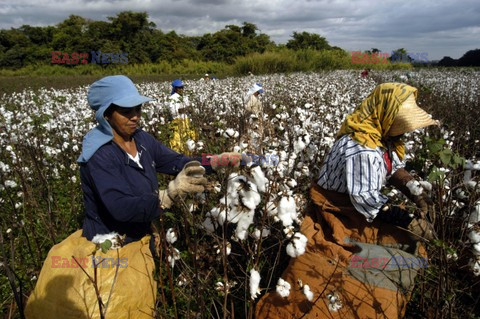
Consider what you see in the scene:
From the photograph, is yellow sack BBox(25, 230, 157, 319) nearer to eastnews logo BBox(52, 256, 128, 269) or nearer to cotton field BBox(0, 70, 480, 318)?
eastnews logo BBox(52, 256, 128, 269)

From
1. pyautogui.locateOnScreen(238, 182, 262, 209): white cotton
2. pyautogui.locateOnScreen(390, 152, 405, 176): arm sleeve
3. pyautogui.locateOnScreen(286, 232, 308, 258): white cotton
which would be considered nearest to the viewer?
pyautogui.locateOnScreen(238, 182, 262, 209): white cotton

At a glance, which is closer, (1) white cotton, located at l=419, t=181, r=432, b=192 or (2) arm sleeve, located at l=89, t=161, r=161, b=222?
(1) white cotton, located at l=419, t=181, r=432, b=192

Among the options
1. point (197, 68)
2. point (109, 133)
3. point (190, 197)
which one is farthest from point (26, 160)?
point (197, 68)

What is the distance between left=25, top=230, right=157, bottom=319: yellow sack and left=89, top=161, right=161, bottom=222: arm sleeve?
8.4 inches

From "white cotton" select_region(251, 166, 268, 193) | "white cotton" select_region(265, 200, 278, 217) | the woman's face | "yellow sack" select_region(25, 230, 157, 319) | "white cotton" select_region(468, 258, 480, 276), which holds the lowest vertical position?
"yellow sack" select_region(25, 230, 157, 319)

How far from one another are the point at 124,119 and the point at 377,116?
1.46 m

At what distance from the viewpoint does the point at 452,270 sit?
1.97m

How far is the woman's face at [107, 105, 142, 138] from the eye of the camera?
1.79m

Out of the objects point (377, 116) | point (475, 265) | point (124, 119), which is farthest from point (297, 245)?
point (124, 119)

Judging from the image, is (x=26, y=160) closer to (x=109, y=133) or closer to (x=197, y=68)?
(x=109, y=133)

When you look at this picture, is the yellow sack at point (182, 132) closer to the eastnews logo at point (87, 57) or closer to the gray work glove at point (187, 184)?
the gray work glove at point (187, 184)

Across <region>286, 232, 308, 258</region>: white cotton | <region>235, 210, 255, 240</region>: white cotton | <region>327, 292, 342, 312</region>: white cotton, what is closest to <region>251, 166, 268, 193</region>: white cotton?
<region>235, 210, 255, 240</region>: white cotton

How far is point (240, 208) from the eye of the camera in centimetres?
117

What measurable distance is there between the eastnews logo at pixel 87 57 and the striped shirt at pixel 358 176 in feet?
113
